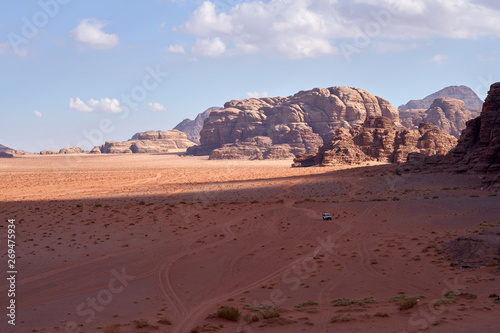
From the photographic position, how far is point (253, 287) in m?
13.4

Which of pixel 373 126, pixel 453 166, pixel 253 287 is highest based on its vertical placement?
pixel 373 126

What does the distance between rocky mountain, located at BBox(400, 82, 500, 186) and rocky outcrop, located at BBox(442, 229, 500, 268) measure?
66.2 feet

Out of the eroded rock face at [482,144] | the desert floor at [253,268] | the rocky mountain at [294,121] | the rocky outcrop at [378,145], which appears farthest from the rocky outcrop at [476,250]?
the rocky mountain at [294,121]

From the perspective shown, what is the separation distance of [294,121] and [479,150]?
10075 cm

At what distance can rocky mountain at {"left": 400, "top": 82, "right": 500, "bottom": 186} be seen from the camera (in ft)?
121

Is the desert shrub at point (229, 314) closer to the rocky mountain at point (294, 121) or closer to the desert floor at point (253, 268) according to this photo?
the desert floor at point (253, 268)

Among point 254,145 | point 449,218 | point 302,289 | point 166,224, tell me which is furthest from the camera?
Result: point 254,145

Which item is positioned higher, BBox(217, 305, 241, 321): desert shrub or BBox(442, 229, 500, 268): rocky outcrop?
BBox(442, 229, 500, 268): rocky outcrop

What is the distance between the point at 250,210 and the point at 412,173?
24.0 meters

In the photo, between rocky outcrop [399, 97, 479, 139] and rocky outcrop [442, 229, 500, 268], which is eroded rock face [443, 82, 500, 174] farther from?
rocky outcrop [399, 97, 479, 139]

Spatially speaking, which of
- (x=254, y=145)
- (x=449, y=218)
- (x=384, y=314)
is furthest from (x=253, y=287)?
(x=254, y=145)

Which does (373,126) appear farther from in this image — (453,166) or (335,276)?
(335,276)

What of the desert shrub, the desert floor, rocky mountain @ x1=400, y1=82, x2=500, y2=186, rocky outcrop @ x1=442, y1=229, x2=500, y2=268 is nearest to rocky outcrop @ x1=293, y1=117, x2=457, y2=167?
rocky mountain @ x1=400, y1=82, x2=500, y2=186

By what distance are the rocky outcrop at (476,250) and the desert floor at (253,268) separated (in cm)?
48
